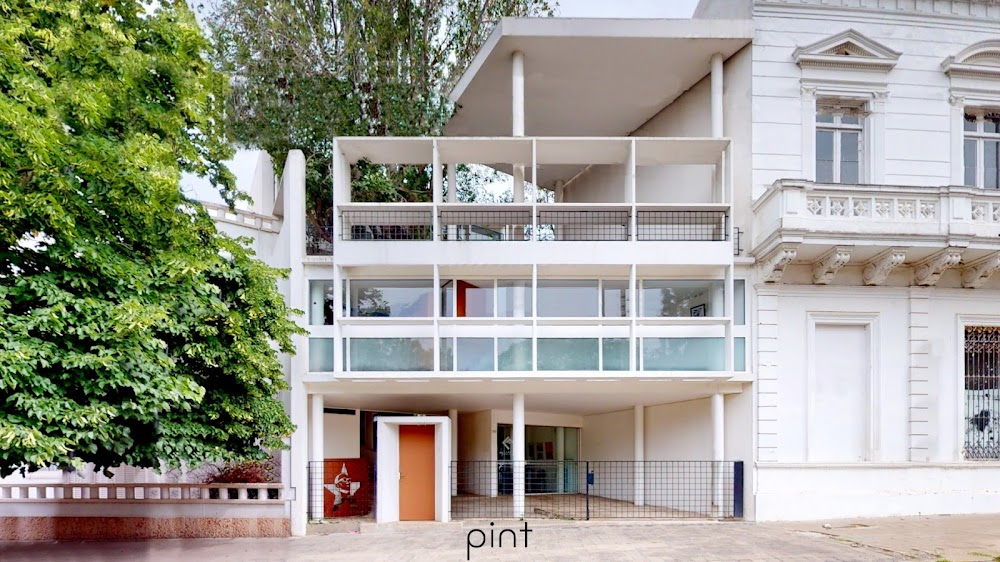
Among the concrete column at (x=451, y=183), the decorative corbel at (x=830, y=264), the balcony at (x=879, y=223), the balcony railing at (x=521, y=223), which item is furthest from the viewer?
the concrete column at (x=451, y=183)

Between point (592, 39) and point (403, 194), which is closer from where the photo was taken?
point (592, 39)

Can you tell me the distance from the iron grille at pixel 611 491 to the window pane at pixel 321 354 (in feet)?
11.9

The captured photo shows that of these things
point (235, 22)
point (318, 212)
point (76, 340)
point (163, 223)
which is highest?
point (235, 22)

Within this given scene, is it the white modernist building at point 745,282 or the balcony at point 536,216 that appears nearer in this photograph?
the white modernist building at point 745,282

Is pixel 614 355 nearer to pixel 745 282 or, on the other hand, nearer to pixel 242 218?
pixel 745 282

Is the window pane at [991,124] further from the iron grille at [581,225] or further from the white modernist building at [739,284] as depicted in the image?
the iron grille at [581,225]

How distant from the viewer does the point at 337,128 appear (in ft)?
73.4

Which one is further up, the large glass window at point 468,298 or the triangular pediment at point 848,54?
the triangular pediment at point 848,54

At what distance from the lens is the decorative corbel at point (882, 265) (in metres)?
15.9

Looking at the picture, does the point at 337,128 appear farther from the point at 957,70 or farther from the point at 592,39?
the point at 957,70

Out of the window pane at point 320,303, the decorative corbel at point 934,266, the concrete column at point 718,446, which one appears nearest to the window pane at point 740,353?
the concrete column at point 718,446

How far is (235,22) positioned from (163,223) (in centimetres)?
1451

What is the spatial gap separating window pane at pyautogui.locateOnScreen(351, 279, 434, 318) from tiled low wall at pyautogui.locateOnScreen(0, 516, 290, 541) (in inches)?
190

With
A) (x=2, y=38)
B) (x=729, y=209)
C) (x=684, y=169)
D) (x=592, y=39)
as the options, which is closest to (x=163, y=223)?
(x=2, y=38)
